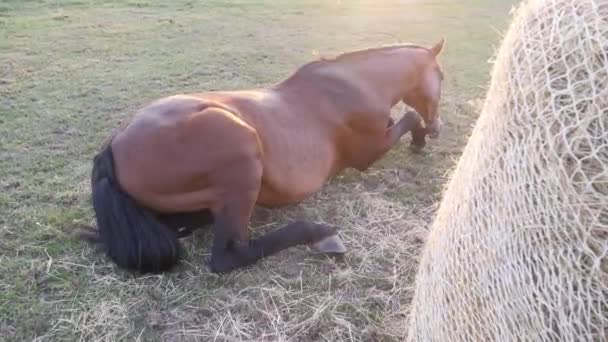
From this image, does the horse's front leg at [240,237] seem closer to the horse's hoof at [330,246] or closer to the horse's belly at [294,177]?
the horse's hoof at [330,246]

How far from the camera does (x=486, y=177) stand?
4.54 feet

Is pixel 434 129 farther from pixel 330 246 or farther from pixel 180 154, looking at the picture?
pixel 180 154

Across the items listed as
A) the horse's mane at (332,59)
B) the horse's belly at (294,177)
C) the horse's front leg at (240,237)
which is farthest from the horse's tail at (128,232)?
the horse's mane at (332,59)

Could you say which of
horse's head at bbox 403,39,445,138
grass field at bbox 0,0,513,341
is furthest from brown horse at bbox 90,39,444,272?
horse's head at bbox 403,39,445,138

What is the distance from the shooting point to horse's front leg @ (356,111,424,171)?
3.47 m

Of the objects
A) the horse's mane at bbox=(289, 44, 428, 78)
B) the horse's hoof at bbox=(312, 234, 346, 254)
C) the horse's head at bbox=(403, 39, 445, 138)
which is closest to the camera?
the horse's hoof at bbox=(312, 234, 346, 254)

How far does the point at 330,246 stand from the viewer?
106 inches

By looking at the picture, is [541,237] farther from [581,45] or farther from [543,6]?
[543,6]

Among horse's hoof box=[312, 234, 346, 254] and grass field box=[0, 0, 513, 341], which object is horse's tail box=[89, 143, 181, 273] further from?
horse's hoof box=[312, 234, 346, 254]

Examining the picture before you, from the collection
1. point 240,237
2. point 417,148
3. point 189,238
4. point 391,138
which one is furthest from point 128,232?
point 417,148

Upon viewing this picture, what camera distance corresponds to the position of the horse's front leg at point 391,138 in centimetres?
347

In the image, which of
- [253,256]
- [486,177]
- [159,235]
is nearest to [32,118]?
[159,235]

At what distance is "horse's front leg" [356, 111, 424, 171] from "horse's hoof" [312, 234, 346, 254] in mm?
887

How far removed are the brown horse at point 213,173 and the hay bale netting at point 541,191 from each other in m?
1.32
